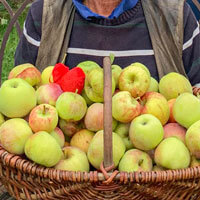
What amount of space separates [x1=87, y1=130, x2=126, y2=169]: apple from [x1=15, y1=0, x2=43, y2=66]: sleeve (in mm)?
757

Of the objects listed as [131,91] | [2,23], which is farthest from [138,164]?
[2,23]

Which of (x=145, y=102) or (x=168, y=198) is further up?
(x=145, y=102)

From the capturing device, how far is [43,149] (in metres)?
0.98

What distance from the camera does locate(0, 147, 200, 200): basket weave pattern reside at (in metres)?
0.92

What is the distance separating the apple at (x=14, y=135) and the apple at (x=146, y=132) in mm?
254

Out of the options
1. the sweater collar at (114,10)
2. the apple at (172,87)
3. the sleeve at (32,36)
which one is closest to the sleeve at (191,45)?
the sweater collar at (114,10)

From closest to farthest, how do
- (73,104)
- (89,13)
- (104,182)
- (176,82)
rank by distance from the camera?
1. (104,182)
2. (73,104)
3. (176,82)
4. (89,13)

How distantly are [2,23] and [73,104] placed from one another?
2.95 metres

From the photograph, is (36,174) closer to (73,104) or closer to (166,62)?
(73,104)

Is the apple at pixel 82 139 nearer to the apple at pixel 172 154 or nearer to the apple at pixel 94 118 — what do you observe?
the apple at pixel 94 118

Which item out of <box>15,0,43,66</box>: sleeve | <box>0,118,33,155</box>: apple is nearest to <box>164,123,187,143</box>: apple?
<box>0,118,33,155</box>: apple

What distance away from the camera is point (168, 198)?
998mm

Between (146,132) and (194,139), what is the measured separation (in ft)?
0.36

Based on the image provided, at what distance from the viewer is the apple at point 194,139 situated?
988mm
